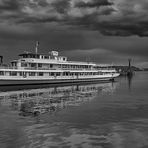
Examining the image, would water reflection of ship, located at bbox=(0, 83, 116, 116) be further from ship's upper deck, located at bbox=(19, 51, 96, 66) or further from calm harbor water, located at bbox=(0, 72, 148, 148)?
ship's upper deck, located at bbox=(19, 51, 96, 66)

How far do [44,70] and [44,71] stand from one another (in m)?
0.25

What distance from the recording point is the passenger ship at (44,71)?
193 ft

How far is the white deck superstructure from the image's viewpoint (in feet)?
193

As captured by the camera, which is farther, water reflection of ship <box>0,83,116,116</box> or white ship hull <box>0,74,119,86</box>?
white ship hull <box>0,74,119,86</box>

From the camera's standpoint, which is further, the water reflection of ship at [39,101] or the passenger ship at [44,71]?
the passenger ship at [44,71]

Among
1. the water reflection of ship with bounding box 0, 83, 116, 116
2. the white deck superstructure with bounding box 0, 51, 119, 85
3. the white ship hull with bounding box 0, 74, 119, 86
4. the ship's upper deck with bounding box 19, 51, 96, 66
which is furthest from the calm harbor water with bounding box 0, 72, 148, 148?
the ship's upper deck with bounding box 19, 51, 96, 66

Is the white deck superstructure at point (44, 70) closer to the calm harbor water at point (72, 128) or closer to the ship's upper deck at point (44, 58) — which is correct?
the ship's upper deck at point (44, 58)

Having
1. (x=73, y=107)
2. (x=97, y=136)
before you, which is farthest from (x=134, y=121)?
(x=73, y=107)

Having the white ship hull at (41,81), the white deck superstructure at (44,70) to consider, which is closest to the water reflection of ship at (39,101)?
the white ship hull at (41,81)

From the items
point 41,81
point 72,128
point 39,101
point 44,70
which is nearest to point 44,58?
point 44,70

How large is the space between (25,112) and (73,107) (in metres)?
6.06

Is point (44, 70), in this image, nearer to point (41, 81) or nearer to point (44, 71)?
point (44, 71)

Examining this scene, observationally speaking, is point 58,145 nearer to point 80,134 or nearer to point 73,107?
point 80,134

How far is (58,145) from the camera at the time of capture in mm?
15570
